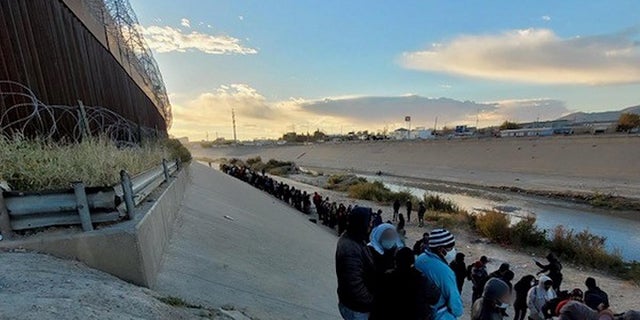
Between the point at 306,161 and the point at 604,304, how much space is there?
81.0 meters

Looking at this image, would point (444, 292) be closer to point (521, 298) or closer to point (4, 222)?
point (4, 222)

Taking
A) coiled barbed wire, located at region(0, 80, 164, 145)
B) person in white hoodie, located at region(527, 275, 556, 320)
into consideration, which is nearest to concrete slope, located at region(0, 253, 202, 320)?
coiled barbed wire, located at region(0, 80, 164, 145)

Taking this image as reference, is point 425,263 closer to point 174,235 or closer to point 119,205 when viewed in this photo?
point 119,205

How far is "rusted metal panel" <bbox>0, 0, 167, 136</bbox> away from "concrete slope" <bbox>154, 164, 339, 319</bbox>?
3.41 m

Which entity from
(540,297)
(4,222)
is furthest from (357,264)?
(540,297)

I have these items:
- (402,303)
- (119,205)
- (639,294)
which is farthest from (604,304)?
(639,294)

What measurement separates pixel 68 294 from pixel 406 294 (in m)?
2.62

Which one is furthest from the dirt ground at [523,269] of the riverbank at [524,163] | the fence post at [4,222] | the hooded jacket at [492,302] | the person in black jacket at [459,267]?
the riverbank at [524,163]

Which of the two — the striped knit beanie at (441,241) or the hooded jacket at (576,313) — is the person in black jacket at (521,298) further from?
the striped knit beanie at (441,241)

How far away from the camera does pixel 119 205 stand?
3559mm

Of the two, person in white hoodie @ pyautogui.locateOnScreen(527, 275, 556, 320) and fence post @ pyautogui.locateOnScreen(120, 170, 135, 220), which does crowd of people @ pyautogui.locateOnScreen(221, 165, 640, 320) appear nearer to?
fence post @ pyautogui.locateOnScreen(120, 170, 135, 220)

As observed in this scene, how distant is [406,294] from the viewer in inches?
113

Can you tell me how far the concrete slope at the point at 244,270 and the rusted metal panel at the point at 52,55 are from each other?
3.41 metres

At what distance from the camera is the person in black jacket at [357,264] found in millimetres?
3154
